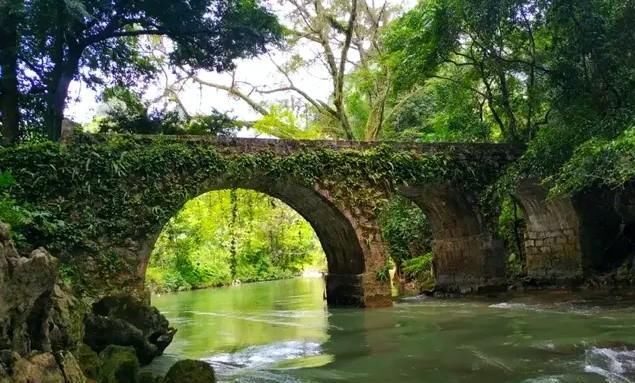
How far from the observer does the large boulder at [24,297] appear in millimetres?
4008

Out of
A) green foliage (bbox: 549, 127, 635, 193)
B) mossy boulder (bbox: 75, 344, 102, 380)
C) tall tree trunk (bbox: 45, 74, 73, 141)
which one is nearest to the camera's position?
mossy boulder (bbox: 75, 344, 102, 380)

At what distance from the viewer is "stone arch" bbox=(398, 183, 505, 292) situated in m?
14.6

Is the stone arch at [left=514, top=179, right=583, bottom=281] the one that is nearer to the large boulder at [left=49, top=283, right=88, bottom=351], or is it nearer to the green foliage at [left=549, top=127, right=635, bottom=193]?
the green foliage at [left=549, top=127, right=635, bottom=193]

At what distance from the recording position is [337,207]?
12836 millimetres

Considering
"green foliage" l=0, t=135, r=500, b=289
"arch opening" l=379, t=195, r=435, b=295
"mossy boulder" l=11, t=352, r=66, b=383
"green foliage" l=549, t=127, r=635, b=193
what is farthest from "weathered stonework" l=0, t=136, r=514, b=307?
"mossy boulder" l=11, t=352, r=66, b=383

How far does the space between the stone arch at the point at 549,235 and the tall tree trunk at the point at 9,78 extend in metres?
11.3

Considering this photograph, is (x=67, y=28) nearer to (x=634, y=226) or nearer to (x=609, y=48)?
(x=609, y=48)

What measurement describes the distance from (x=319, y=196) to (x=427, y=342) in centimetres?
495

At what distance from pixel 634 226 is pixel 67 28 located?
13412mm

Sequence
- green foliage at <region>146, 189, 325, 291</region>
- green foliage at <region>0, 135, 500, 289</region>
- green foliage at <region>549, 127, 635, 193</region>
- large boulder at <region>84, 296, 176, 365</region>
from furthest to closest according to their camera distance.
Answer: green foliage at <region>146, 189, 325, 291</region>
green foliage at <region>0, 135, 500, 289</region>
green foliage at <region>549, 127, 635, 193</region>
large boulder at <region>84, 296, 176, 365</region>

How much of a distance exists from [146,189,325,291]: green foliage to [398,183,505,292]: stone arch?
636cm

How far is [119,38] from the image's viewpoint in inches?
538

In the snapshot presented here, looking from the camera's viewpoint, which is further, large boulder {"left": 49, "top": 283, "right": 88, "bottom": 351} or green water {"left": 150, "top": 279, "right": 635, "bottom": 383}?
green water {"left": 150, "top": 279, "right": 635, "bottom": 383}

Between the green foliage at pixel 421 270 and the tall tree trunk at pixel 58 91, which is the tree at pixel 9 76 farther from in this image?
the green foliage at pixel 421 270
